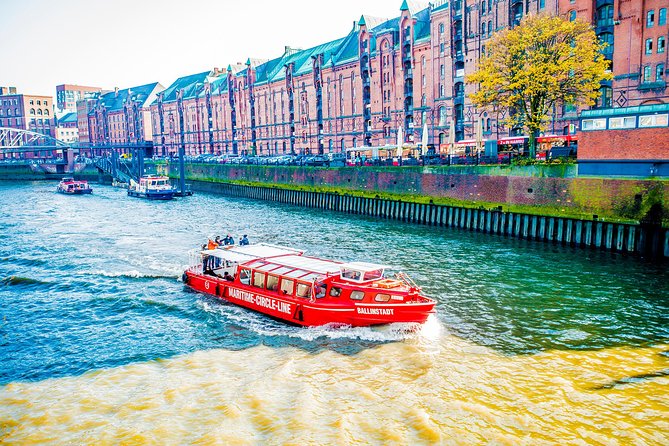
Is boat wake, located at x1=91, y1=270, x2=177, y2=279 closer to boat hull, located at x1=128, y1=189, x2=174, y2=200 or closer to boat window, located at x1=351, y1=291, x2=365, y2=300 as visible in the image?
boat window, located at x1=351, y1=291, x2=365, y2=300

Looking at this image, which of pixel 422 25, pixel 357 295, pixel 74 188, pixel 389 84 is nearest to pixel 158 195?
pixel 74 188

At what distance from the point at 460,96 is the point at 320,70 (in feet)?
111

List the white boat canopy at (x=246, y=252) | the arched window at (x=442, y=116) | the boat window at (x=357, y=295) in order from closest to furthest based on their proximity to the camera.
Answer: the boat window at (x=357, y=295), the white boat canopy at (x=246, y=252), the arched window at (x=442, y=116)

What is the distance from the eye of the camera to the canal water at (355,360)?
15.2 m

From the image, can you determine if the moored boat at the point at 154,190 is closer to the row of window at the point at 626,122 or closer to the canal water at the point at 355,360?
the canal water at the point at 355,360

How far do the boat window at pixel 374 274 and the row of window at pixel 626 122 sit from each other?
23452mm

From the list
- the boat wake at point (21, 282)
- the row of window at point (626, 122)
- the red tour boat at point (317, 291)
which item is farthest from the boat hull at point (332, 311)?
the row of window at point (626, 122)

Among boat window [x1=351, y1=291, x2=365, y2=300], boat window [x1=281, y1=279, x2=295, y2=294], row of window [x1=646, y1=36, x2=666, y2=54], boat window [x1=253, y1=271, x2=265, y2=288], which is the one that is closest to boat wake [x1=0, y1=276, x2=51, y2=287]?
boat window [x1=253, y1=271, x2=265, y2=288]

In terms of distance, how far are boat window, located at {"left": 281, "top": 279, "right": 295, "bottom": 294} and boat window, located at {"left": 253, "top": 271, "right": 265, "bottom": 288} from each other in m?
1.37

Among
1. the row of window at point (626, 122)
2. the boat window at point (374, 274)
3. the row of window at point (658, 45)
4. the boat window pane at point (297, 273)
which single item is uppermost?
the row of window at point (658, 45)

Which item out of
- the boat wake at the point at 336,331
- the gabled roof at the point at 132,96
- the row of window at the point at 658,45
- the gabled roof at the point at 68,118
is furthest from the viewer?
the gabled roof at the point at 68,118

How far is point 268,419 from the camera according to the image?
614 inches

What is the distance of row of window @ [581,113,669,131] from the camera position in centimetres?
3481

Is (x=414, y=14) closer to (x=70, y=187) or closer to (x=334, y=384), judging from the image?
(x=70, y=187)
